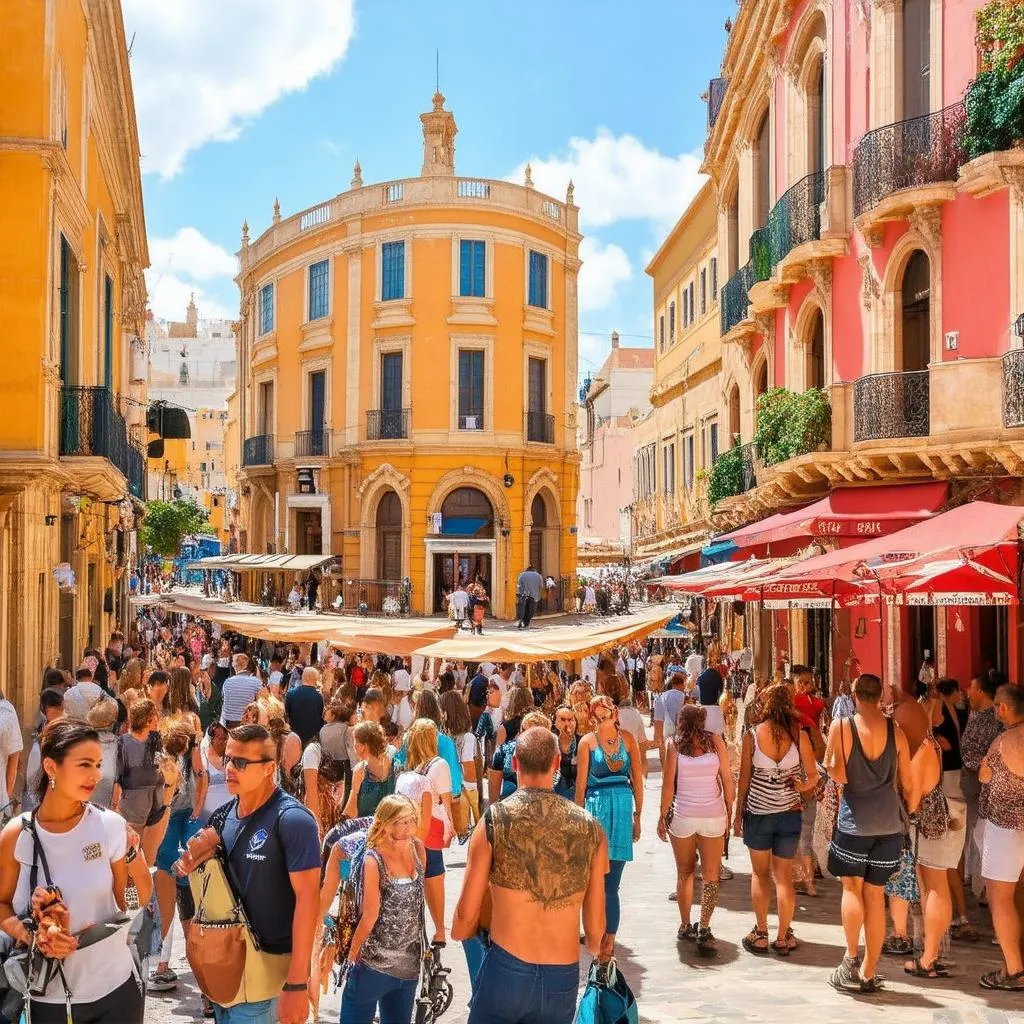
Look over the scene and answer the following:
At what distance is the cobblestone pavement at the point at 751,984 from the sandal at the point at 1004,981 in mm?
94

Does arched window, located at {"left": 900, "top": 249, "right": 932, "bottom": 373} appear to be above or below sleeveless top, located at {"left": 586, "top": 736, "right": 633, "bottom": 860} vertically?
above

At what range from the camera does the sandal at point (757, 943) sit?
26.2 feet

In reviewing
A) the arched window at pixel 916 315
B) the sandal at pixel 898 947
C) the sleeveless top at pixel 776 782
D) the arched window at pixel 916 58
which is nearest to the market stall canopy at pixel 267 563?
the arched window at pixel 916 315

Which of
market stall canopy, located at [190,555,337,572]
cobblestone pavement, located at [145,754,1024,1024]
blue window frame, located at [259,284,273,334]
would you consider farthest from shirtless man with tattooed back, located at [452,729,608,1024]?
blue window frame, located at [259,284,273,334]

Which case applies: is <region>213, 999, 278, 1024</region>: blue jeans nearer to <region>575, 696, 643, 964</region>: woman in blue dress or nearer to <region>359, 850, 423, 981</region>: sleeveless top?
<region>359, 850, 423, 981</region>: sleeveless top

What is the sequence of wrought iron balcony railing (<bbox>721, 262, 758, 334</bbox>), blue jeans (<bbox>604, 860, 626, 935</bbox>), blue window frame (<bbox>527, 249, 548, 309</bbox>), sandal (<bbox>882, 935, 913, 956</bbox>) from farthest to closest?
blue window frame (<bbox>527, 249, 548, 309</bbox>) → wrought iron balcony railing (<bbox>721, 262, 758, 334</bbox>) → sandal (<bbox>882, 935, 913, 956</bbox>) → blue jeans (<bbox>604, 860, 626, 935</bbox>)

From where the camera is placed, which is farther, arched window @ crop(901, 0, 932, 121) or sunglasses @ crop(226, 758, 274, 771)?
arched window @ crop(901, 0, 932, 121)

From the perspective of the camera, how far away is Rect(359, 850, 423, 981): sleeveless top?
17.0 feet

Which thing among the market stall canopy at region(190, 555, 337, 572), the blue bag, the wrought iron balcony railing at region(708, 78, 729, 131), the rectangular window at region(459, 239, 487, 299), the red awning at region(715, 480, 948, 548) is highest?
the wrought iron balcony railing at region(708, 78, 729, 131)

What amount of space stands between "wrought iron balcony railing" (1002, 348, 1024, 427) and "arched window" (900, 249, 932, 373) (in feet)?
6.61

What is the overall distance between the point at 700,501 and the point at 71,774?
82.2ft

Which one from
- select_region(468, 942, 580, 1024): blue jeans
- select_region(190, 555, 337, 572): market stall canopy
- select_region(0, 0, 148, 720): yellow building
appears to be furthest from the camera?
select_region(190, 555, 337, 572): market stall canopy

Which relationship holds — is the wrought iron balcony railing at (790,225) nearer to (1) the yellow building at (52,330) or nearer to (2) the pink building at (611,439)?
(1) the yellow building at (52,330)

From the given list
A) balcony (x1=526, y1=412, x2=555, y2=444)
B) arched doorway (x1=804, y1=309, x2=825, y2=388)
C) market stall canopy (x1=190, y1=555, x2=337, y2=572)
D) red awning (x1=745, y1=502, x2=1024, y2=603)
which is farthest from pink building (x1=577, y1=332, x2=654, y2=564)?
red awning (x1=745, y1=502, x2=1024, y2=603)
